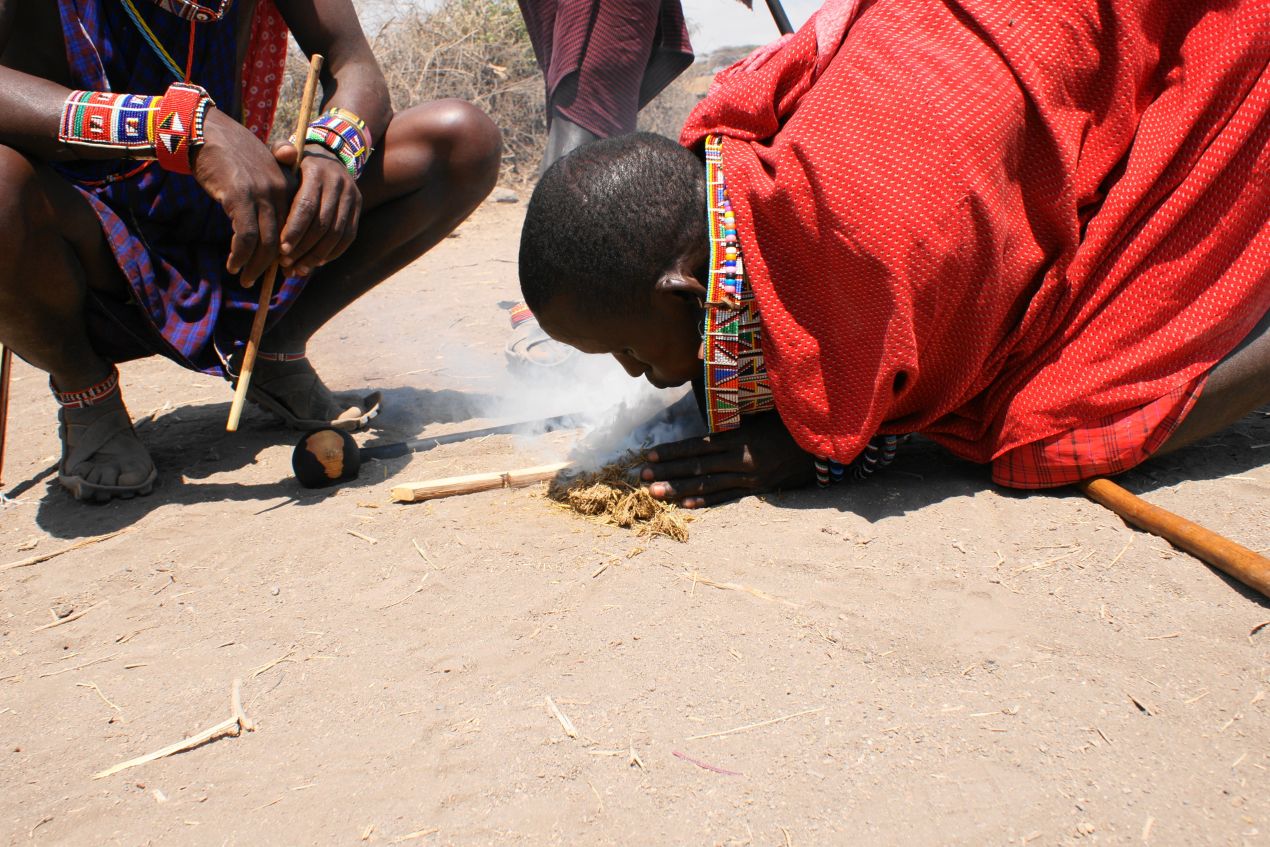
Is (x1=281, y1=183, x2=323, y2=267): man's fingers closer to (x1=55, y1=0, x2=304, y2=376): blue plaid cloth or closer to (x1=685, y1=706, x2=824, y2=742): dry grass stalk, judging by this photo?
(x1=55, y1=0, x2=304, y2=376): blue plaid cloth

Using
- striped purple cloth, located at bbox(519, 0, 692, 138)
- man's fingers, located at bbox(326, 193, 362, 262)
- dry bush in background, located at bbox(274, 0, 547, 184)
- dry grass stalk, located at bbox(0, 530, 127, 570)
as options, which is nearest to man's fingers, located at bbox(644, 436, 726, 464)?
man's fingers, located at bbox(326, 193, 362, 262)

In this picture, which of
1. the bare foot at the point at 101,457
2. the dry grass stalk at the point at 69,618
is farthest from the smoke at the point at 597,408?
the dry grass stalk at the point at 69,618

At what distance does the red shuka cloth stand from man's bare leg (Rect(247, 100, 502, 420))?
47.6 inches

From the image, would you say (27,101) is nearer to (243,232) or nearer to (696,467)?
(243,232)

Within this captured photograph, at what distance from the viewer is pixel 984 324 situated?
1978 mm

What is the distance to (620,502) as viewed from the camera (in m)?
2.22

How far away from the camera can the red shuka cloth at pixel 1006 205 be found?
1.87 meters

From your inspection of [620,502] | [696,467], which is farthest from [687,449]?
[620,502]

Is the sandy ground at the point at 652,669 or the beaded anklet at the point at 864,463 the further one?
the beaded anklet at the point at 864,463

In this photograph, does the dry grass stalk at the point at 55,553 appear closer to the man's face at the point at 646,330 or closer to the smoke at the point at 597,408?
the smoke at the point at 597,408

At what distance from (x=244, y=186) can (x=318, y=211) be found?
22 cm

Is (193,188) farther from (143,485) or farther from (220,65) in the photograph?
(143,485)

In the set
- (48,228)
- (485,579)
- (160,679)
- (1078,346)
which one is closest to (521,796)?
(485,579)

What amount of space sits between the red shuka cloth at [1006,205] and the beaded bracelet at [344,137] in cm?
108
